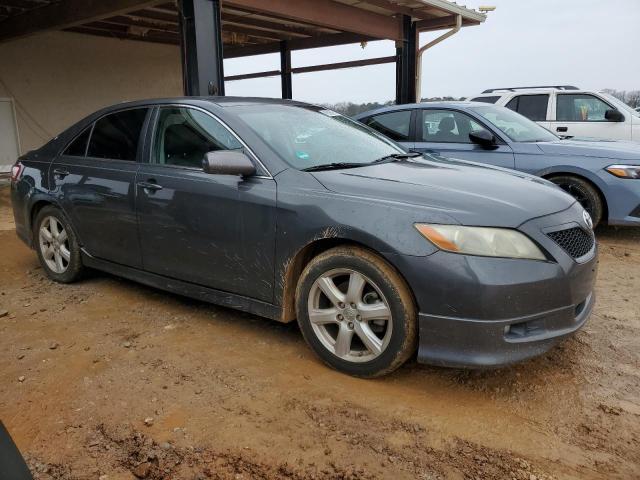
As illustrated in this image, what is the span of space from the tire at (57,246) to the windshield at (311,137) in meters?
1.96

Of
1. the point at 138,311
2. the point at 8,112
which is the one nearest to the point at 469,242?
the point at 138,311

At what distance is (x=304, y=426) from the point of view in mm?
2551

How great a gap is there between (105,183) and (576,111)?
8146 millimetres

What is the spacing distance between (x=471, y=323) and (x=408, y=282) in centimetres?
36

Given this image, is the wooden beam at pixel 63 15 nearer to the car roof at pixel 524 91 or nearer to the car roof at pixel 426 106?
the car roof at pixel 426 106

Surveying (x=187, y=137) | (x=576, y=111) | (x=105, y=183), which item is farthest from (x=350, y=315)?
(x=576, y=111)

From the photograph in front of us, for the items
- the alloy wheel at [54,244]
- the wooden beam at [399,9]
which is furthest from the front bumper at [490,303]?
the wooden beam at [399,9]

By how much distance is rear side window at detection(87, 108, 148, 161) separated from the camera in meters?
4.05

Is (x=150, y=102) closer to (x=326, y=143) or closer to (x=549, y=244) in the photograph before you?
(x=326, y=143)

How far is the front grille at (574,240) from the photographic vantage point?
9.27ft

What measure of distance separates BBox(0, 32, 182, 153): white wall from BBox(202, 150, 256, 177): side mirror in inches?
411

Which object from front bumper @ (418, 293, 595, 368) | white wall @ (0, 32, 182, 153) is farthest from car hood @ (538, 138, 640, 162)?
white wall @ (0, 32, 182, 153)

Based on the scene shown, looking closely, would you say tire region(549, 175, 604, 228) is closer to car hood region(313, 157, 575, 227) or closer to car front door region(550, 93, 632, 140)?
car hood region(313, 157, 575, 227)

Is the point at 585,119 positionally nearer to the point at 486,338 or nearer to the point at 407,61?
the point at 407,61
